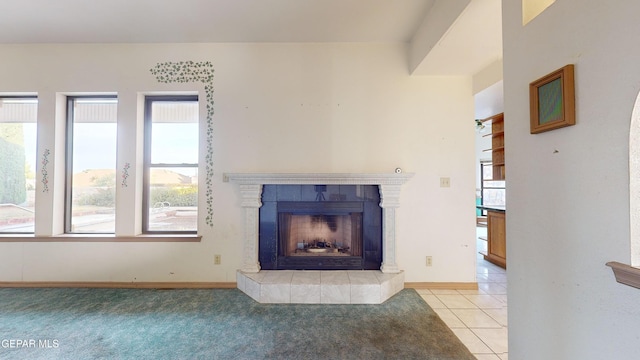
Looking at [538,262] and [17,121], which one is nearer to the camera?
[538,262]

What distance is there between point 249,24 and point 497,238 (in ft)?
14.1

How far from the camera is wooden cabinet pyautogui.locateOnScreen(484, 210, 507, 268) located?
3.77 m

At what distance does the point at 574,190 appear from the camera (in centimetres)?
115

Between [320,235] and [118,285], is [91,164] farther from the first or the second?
[320,235]

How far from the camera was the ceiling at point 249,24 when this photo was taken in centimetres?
235

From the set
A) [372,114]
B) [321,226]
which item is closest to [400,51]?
[372,114]

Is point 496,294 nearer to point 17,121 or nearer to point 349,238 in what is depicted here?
point 349,238

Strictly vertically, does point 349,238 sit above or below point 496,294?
above

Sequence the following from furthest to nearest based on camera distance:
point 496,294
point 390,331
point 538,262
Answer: point 496,294
point 390,331
point 538,262

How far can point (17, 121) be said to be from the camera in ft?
10.4

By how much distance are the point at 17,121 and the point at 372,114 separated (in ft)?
13.9

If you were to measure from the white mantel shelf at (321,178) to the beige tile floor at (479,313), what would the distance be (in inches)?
50.9

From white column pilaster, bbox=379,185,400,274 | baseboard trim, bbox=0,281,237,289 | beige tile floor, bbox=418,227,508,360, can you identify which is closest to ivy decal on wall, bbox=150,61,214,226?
baseboard trim, bbox=0,281,237,289

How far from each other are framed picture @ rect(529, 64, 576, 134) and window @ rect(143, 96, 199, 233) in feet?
10.4
